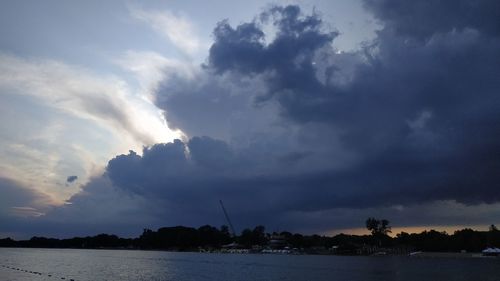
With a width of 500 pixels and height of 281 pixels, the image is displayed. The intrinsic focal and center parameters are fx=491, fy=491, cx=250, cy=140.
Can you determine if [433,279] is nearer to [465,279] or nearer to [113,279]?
[465,279]

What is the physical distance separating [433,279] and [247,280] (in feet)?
193

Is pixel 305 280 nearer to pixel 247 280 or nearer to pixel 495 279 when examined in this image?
pixel 247 280

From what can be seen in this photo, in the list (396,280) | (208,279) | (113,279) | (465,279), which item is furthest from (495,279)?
(113,279)

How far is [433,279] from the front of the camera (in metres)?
149

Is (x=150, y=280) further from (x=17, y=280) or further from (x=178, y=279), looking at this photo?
(x=17, y=280)

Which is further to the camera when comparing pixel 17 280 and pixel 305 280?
pixel 305 280

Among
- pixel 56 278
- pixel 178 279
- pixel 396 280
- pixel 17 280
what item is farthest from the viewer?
pixel 396 280

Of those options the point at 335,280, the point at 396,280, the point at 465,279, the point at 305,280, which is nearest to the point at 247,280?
the point at 305,280

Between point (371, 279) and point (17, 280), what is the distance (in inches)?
3767

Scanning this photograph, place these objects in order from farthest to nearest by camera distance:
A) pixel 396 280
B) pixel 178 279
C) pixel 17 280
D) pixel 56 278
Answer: pixel 396 280 → pixel 178 279 → pixel 56 278 → pixel 17 280

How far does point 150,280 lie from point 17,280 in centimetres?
3083

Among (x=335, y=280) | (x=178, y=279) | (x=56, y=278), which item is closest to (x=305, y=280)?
(x=335, y=280)

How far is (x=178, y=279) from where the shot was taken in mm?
132125

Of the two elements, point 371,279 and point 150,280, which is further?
point 371,279
